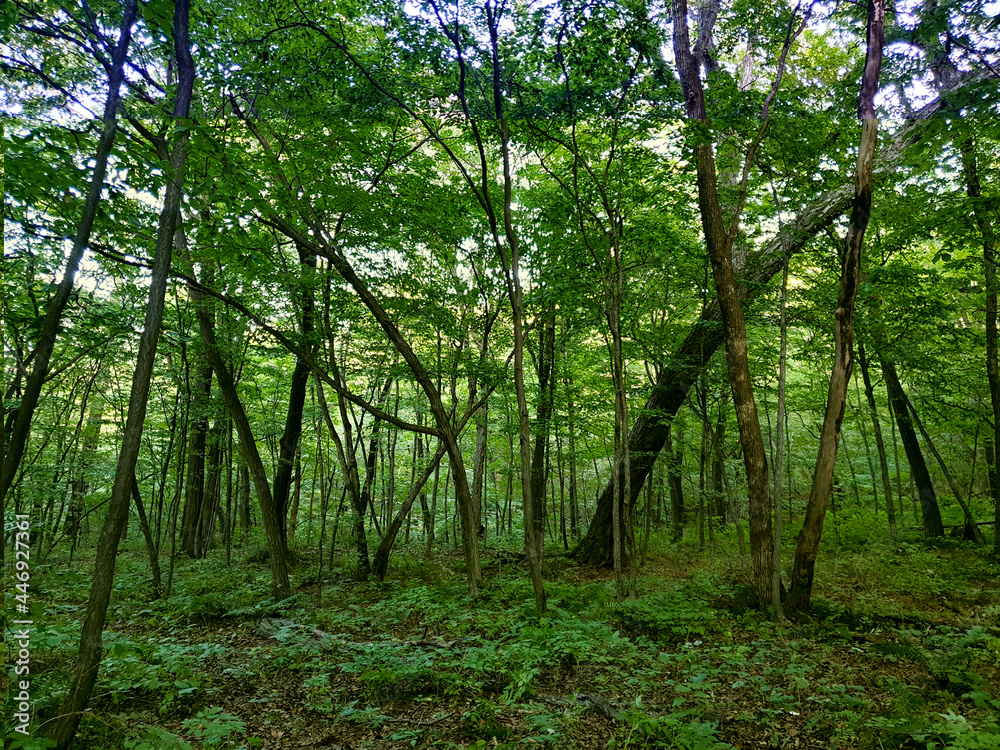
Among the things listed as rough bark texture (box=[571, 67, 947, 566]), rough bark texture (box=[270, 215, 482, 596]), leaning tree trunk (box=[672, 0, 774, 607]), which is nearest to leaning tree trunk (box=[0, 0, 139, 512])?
rough bark texture (box=[270, 215, 482, 596])

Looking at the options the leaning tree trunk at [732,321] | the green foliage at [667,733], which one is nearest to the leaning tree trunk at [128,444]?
the green foliage at [667,733]

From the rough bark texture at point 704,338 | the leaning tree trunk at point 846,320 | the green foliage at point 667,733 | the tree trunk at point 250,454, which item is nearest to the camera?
the green foliage at point 667,733

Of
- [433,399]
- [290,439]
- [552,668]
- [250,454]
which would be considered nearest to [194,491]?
[290,439]

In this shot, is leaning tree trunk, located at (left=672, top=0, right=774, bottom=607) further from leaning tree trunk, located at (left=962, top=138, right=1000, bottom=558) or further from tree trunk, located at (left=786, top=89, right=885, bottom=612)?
leaning tree trunk, located at (left=962, top=138, right=1000, bottom=558)

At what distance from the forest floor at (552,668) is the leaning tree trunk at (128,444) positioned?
0.46 m

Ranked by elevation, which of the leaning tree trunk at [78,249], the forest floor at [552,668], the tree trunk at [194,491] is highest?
the leaning tree trunk at [78,249]

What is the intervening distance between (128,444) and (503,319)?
794cm

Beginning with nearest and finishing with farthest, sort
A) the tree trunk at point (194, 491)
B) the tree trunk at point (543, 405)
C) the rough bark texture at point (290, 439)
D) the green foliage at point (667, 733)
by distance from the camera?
1. the green foliage at point (667, 733)
2. the rough bark texture at point (290, 439)
3. the tree trunk at point (543, 405)
4. the tree trunk at point (194, 491)

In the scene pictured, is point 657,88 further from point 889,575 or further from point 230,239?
point 889,575

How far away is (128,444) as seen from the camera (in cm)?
323

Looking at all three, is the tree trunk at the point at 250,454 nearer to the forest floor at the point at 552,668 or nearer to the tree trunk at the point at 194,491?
the forest floor at the point at 552,668

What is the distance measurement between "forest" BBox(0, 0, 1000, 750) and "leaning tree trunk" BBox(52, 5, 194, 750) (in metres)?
0.03

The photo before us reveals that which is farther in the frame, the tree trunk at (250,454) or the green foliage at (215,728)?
the tree trunk at (250,454)

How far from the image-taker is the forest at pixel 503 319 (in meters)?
3.63
